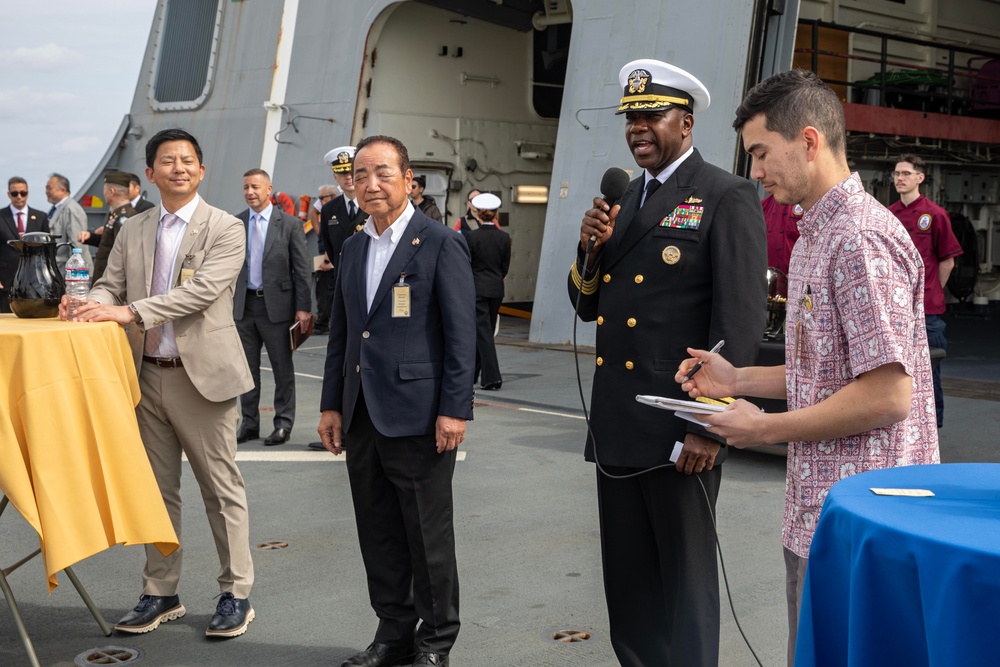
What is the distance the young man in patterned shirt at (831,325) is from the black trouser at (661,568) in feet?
1.93

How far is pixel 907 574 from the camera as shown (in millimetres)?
1887

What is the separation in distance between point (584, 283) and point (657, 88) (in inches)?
25.6

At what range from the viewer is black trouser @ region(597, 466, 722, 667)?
3129 mm

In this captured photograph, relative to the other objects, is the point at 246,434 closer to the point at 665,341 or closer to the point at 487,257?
the point at 487,257

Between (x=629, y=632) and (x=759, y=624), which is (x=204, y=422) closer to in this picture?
(x=629, y=632)

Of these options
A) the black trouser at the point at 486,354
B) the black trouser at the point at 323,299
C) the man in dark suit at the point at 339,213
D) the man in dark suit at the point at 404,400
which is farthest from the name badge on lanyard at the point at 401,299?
the black trouser at the point at 323,299

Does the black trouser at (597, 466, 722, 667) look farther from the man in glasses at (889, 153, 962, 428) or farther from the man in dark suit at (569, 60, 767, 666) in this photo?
the man in glasses at (889, 153, 962, 428)

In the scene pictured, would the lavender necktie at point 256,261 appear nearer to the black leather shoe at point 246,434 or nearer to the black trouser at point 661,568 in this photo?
the black leather shoe at point 246,434

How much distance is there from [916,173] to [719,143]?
3720 millimetres

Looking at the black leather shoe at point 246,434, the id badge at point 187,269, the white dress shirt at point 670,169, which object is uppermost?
the white dress shirt at point 670,169

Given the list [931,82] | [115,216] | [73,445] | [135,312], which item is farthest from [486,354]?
[931,82]

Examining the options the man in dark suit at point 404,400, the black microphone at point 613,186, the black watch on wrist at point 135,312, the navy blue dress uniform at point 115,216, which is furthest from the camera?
the navy blue dress uniform at point 115,216

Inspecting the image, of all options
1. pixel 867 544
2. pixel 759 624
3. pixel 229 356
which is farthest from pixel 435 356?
pixel 867 544

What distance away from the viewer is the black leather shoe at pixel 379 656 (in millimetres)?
3869
